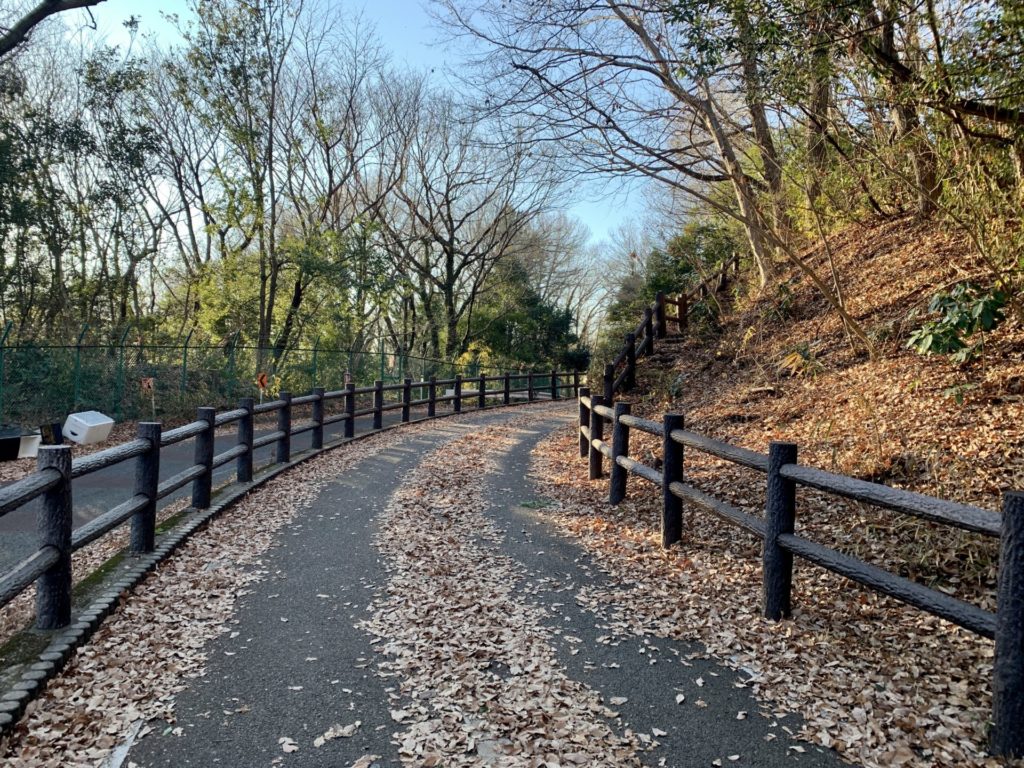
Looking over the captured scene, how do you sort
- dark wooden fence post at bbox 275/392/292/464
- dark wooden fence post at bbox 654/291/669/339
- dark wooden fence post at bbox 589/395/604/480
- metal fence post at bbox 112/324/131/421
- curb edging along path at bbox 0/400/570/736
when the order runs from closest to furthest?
curb edging along path at bbox 0/400/570/736
dark wooden fence post at bbox 589/395/604/480
dark wooden fence post at bbox 275/392/292/464
metal fence post at bbox 112/324/131/421
dark wooden fence post at bbox 654/291/669/339

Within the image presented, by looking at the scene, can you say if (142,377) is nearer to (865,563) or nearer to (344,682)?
(344,682)

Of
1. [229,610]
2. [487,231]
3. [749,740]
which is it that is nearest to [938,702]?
[749,740]

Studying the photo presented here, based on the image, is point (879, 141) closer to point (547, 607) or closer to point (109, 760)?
point (547, 607)

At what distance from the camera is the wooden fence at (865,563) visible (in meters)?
2.46

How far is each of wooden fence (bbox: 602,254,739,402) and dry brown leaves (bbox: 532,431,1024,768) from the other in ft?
27.8

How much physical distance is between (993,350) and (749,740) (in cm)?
592

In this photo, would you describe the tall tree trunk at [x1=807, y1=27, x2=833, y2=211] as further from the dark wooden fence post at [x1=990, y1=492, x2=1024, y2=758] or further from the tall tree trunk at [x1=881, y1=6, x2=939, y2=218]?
the dark wooden fence post at [x1=990, y1=492, x2=1024, y2=758]

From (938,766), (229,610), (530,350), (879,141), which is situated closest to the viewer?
(938,766)

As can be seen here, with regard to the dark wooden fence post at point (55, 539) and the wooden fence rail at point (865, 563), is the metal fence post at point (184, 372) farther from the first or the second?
the wooden fence rail at point (865, 563)

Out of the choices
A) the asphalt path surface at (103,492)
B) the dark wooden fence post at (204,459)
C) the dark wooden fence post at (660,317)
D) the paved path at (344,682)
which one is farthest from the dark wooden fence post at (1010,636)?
the dark wooden fence post at (660,317)

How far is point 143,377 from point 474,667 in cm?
1453

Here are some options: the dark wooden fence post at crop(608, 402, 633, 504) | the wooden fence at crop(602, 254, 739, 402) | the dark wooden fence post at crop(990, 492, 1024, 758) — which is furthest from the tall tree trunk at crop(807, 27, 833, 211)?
the dark wooden fence post at crop(990, 492, 1024, 758)

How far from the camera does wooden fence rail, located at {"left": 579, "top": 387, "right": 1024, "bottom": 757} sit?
8.09 feet

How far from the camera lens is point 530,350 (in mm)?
35688
